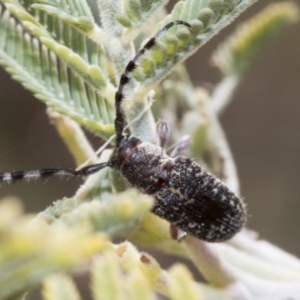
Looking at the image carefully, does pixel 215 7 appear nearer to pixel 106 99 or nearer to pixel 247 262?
pixel 106 99

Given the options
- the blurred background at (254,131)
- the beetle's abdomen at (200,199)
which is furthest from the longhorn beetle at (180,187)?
the blurred background at (254,131)

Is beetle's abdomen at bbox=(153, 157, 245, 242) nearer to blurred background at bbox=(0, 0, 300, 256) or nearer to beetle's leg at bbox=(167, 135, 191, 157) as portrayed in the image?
beetle's leg at bbox=(167, 135, 191, 157)

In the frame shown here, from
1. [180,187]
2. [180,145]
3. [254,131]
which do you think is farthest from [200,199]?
[254,131]

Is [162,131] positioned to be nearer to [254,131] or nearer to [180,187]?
[180,187]

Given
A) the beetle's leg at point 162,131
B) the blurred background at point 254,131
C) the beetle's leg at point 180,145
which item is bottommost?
the blurred background at point 254,131

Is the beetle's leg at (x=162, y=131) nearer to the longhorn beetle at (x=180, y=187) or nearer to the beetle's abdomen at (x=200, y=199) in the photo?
the longhorn beetle at (x=180, y=187)

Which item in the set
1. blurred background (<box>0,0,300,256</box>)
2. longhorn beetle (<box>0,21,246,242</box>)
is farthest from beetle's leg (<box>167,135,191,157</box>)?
blurred background (<box>0,0,300,256</box>)
